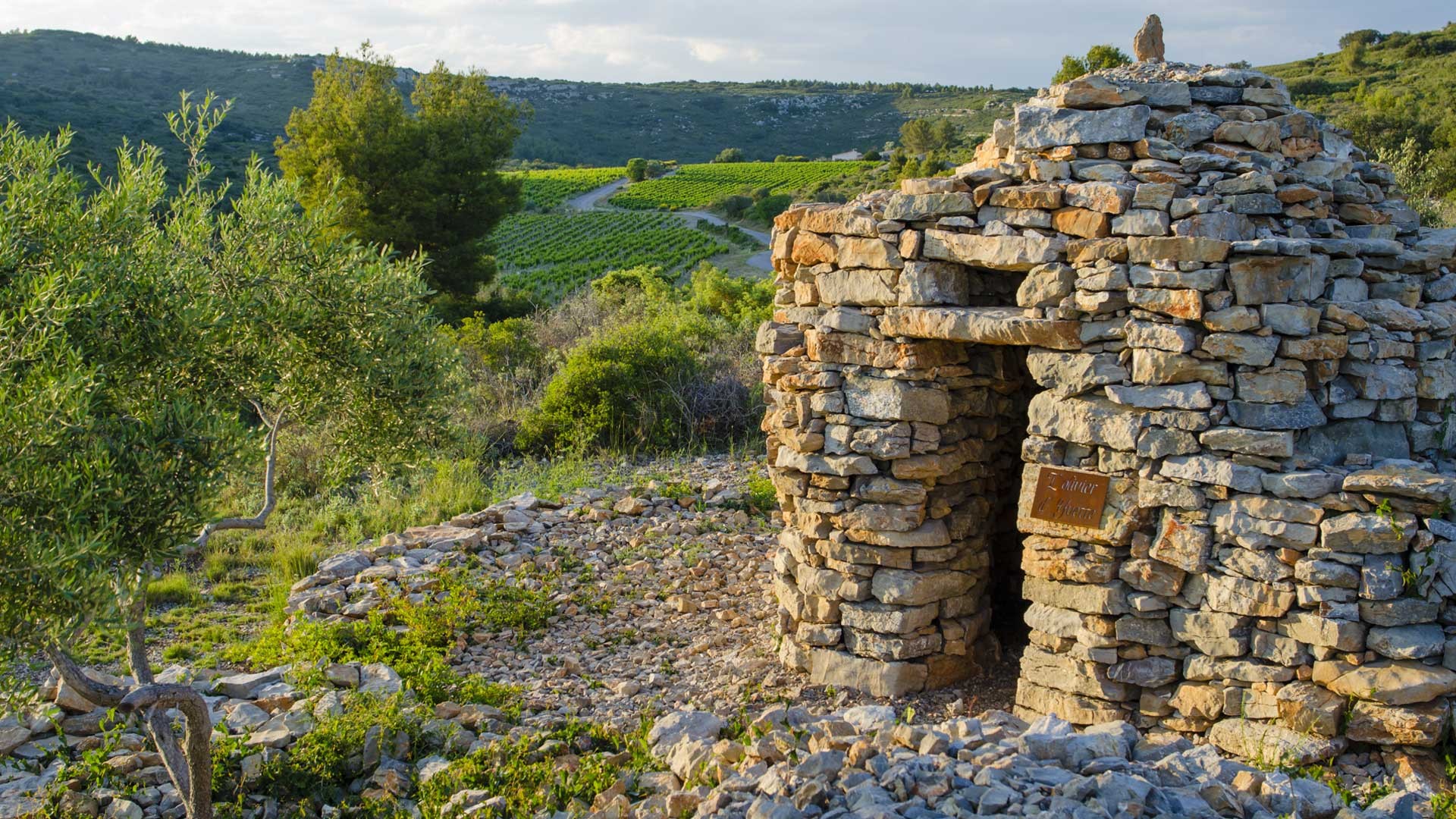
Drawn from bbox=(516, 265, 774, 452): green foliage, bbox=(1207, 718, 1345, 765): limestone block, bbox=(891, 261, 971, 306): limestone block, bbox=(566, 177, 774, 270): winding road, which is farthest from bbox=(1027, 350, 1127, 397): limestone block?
bbox=(566, 177, 774, 270): winding road

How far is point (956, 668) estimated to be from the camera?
19.4 ft

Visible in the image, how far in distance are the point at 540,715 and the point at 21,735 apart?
258 cm

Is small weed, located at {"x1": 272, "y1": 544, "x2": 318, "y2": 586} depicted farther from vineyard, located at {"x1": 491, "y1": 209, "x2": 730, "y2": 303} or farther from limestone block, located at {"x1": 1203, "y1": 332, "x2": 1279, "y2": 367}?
vineyard, located at {"x1": 491, "y1": 209, "x2": 730, "y2": 303}

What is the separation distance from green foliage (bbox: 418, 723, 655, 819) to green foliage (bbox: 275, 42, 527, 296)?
16.2 m

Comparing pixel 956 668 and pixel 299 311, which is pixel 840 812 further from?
pixel 299 311

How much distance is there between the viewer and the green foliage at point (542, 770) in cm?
461

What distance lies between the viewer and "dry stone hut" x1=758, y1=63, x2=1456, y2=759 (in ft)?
15.1

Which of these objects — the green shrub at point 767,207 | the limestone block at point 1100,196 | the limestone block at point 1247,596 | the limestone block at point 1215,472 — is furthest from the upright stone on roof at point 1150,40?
the green shrub at point 767,207

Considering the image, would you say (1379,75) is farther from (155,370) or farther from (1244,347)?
(155,370)

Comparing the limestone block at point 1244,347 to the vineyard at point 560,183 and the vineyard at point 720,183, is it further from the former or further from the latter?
the vineyard at point 560,183

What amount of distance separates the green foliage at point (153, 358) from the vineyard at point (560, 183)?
1566 inches

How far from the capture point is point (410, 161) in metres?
20.9

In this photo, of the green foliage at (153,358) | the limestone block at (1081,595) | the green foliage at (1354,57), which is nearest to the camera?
the green foliage at (153,358)

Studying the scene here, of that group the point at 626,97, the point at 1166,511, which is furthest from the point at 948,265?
the point at 626,97
